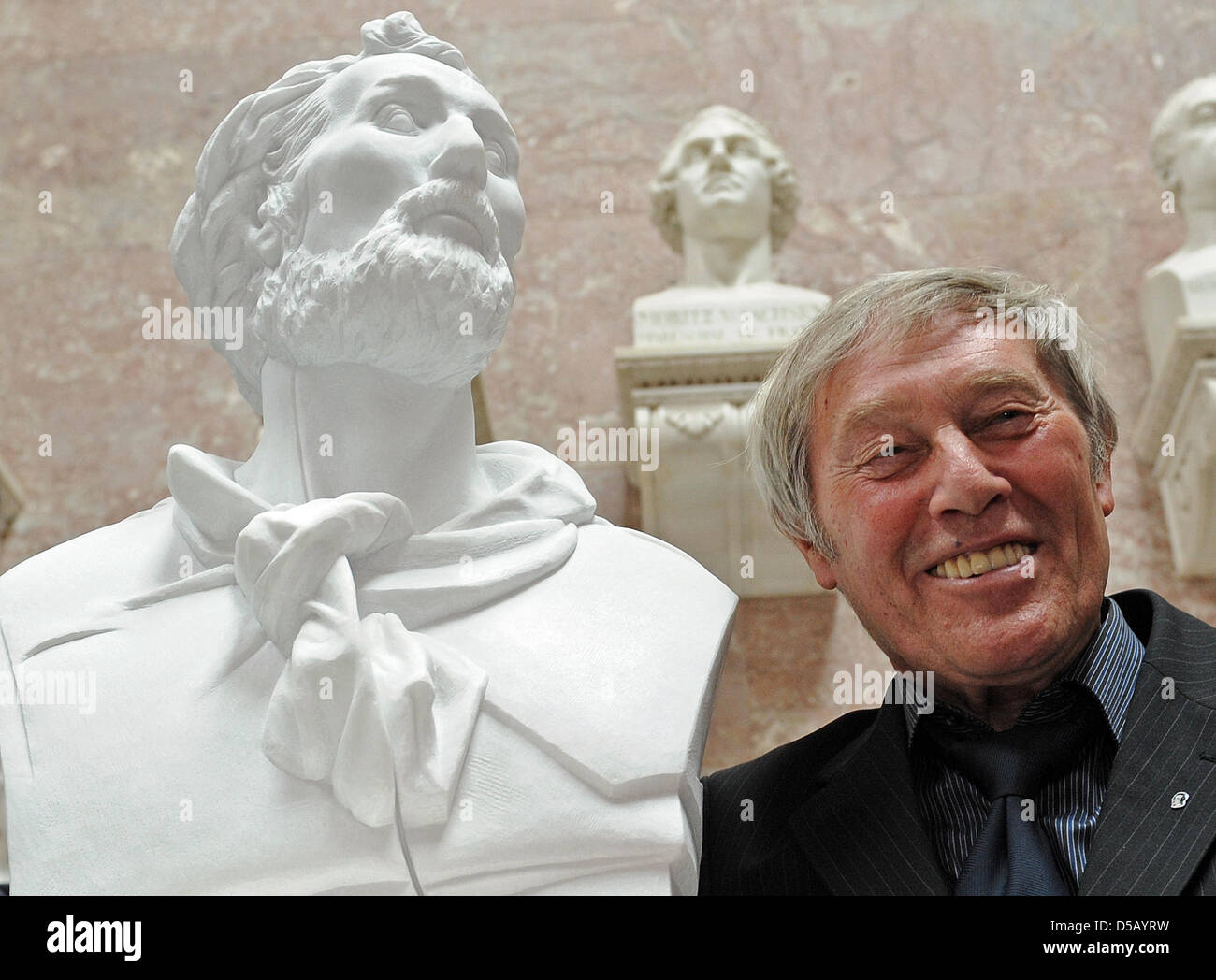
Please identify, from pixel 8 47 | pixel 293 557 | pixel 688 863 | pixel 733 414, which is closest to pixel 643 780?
pixel 688 863

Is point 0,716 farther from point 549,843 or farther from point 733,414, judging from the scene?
point 733,414

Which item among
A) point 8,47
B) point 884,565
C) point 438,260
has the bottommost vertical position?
point 884,565

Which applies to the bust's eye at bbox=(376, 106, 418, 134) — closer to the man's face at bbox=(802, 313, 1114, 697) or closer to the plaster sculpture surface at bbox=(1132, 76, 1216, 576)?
the man's face at bbox=(802, 313, 1114, 697)

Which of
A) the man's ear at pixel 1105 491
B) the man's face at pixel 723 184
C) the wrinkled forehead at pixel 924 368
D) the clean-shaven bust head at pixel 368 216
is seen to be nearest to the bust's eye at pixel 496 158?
the clean-shaven bust head at pixel 368 216

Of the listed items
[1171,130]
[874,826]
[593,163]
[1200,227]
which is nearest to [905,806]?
[874,826]

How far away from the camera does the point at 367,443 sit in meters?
2.81

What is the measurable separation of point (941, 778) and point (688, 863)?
0.46m

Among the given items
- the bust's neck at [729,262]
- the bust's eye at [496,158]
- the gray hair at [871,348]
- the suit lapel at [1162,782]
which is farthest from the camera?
the bust's neck at [729,262]

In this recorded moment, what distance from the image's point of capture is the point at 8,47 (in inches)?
268

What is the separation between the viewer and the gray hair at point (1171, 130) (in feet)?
19.3

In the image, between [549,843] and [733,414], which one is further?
[733,414]

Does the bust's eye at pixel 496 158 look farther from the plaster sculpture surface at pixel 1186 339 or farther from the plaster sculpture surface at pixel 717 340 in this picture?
the plaster sculpture surface at pixel 1186 339

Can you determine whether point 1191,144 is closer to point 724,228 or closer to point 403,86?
point 724,228
